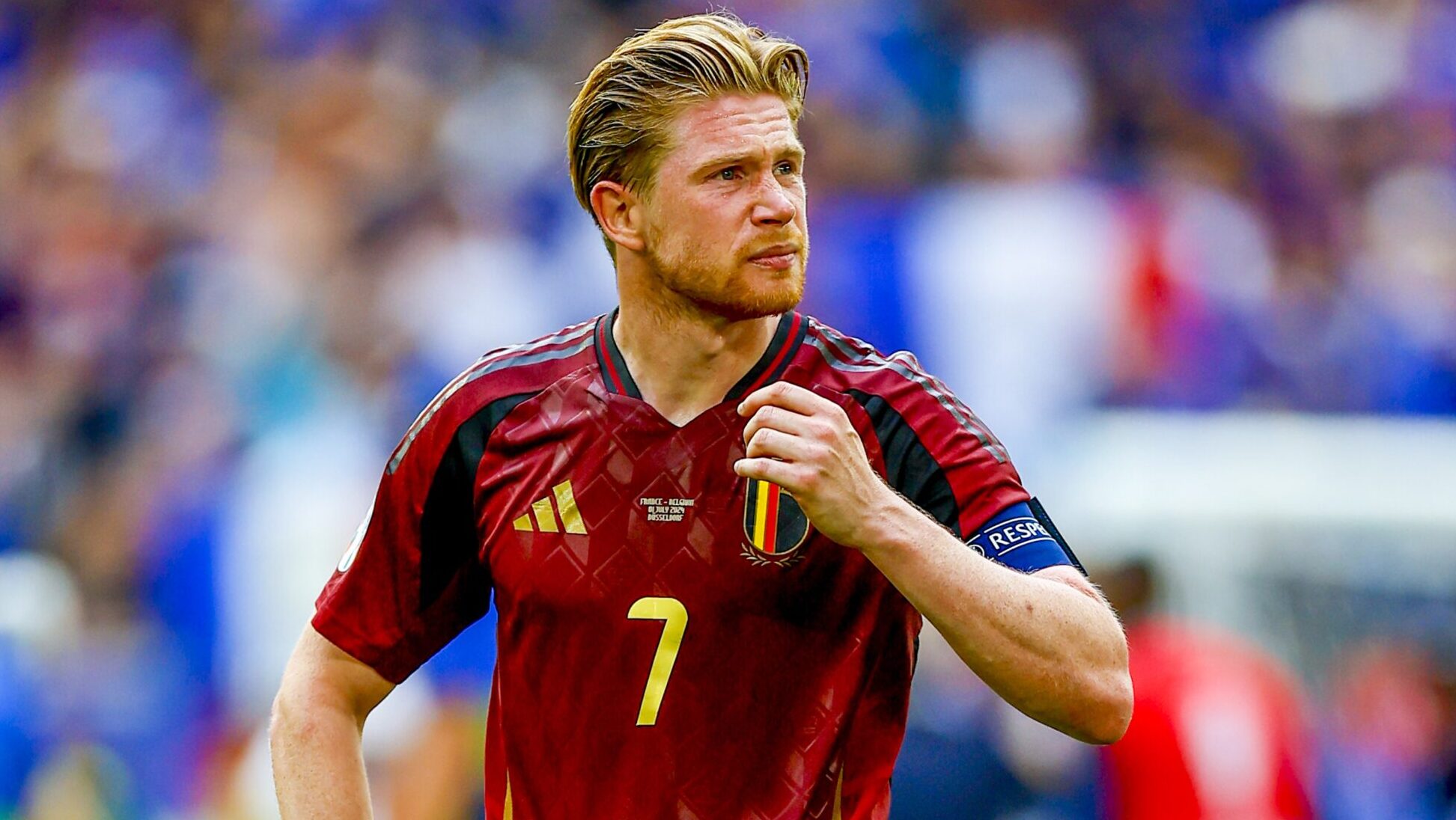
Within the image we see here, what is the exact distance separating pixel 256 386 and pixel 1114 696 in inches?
262

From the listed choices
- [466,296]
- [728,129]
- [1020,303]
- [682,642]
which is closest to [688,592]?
[682,642]

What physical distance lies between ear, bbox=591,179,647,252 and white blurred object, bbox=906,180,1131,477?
439 centimetres

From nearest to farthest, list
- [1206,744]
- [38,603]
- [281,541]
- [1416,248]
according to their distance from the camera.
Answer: [1206,744], [281,541], [38,603], [1416,248]

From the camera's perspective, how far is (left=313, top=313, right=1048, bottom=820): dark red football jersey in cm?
329

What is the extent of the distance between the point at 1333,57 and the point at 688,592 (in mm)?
8574

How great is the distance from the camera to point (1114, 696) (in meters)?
3.03

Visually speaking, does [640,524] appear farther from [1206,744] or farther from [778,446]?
[1206,744]

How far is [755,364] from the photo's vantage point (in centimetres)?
344

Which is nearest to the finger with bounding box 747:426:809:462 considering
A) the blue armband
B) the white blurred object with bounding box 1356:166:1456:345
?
the blue armband

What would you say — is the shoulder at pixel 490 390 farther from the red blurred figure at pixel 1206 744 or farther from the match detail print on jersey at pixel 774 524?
the red blurred figure at pixel 1206 744

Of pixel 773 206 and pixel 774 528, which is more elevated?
pixel 773 206

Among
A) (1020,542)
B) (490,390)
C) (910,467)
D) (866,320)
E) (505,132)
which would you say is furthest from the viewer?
(505,132)

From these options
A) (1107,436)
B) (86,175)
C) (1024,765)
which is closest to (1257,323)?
Result: (1107,436)

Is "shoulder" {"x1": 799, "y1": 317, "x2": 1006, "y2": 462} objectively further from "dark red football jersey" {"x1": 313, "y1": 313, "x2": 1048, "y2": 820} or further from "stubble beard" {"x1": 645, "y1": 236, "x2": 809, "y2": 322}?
"stubble beard" {"x1": 645, "y1": 236, "x2": 809, "y2": 322}
